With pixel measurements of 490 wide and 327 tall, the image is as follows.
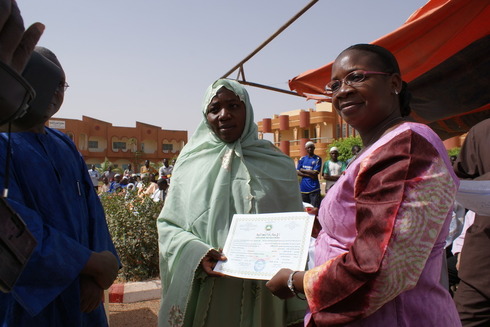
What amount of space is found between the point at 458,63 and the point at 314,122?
32.3 m

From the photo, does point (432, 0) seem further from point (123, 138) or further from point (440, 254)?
point (123, 138)

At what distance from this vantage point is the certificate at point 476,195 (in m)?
1.96

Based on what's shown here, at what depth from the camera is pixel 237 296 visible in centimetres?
232

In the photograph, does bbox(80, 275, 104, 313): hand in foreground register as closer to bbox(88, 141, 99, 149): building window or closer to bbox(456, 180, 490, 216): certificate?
bbox(456, 180, 490, 216): certificate

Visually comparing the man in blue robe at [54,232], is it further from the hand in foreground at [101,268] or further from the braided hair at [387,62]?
the braided hair at [387,62]

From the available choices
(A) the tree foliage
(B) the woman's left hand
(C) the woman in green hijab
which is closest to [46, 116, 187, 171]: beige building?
(A) the tree foliage

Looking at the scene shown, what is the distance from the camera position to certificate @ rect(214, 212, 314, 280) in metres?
1.79

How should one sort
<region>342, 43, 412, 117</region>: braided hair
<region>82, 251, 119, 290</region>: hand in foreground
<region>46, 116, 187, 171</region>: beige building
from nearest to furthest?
1. <region>342, 43, 412, 117</region>: braided hair
2. <region>82, 251, 119, 290</region>: hand in foreground
3. <region>46, 116, 187, 171</region>: beige building

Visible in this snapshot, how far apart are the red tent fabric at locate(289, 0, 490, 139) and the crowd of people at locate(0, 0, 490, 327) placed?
1.18 metres

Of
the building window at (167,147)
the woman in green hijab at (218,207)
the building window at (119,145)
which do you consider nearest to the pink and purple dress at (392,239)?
the woman in green hijab at (218,207)

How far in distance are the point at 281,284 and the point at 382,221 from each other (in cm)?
55

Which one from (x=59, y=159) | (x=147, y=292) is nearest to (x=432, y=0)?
(x=59, y=159)

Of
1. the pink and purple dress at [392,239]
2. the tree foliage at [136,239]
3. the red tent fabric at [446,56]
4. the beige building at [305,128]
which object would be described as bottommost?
the tree foliage at [136,239]

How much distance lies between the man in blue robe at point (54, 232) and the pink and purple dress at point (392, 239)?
100 centimetres
